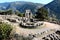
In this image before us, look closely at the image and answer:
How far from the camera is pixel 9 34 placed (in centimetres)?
2556

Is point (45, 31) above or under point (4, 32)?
under

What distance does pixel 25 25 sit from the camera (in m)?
35.3

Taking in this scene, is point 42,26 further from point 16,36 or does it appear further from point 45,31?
point 16,36

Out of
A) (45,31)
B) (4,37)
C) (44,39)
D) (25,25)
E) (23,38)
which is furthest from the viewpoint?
(25,25)

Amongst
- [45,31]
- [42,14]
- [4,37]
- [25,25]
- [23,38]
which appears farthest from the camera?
[42,14]

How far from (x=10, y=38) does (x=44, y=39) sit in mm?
5747

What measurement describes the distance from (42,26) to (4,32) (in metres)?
12.7

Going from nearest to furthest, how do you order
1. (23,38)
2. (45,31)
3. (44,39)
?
(23,38)
(44,39)
(45,31)

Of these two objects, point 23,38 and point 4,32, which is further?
point 4,32

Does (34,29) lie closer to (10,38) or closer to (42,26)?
(42,26)

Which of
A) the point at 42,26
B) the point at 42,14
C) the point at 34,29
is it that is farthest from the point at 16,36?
the point at 42,14

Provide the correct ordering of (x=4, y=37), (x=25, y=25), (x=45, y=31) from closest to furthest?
(x=4, y=37)
(x=45, y=31)
(x=25, y=25)

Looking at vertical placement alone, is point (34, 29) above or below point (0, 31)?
below

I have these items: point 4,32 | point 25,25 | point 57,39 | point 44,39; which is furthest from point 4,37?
point 25,25
